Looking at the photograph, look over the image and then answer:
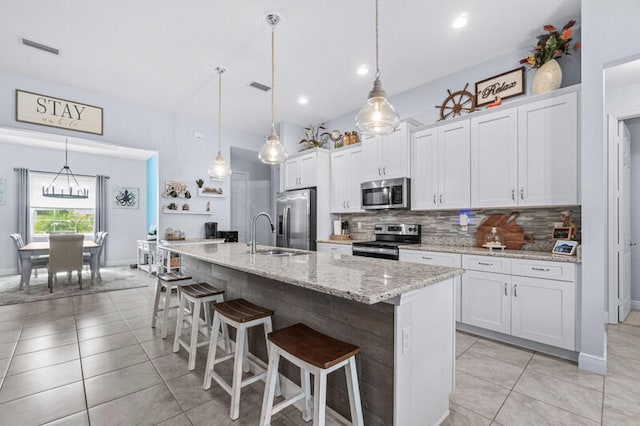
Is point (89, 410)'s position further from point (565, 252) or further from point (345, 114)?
point (345, 114)

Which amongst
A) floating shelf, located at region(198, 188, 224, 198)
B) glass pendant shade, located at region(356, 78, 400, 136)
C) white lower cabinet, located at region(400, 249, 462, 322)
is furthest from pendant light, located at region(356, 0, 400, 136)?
floating shelf, located at region(198, 188, 224, 198)

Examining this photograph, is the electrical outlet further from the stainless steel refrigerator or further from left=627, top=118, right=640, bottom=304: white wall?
left=627, top=118, right=640, bottom=304: white wall

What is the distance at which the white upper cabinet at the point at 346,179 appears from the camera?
454 centimetres

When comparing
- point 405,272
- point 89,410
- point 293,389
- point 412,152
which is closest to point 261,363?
point 293,389

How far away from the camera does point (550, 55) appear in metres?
2.81

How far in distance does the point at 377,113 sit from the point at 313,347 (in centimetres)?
153

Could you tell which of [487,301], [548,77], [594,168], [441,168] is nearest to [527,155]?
[594,168]

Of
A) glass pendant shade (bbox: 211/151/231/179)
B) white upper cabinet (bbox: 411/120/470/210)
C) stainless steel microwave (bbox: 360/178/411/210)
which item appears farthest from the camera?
stainless steel microwave (bbox: 360/178/411/210)

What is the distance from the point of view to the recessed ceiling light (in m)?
2.67

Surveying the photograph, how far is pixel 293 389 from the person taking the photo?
1.90 m

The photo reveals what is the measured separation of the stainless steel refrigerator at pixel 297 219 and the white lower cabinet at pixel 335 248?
0.52 feet

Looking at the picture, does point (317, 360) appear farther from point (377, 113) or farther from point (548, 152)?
point (548, 152)

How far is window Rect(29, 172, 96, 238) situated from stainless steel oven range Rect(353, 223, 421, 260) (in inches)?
270

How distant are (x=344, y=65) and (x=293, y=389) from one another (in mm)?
3413
